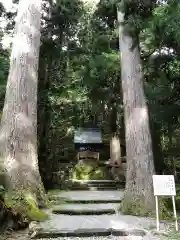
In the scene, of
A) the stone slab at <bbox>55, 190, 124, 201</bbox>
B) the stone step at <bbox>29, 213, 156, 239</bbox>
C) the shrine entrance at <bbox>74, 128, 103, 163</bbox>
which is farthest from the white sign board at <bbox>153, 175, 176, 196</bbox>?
the shrine entrance at <bbox>74, 128, 103, 163</bbox>

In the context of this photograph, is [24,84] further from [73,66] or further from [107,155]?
[107,155]

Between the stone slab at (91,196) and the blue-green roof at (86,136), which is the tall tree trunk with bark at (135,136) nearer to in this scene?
the stone slab at (91,196)

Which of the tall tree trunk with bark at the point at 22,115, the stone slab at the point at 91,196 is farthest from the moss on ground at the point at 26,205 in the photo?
the stone slab at the point at 91,196

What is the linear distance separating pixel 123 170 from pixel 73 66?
624cm

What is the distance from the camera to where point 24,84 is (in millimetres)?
7953

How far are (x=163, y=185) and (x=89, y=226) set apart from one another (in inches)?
67.7

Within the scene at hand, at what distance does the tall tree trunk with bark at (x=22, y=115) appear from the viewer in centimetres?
698

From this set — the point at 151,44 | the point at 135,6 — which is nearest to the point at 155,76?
the point at 151,44

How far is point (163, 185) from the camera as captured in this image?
600cm

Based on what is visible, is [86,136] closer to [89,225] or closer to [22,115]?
[22,115]

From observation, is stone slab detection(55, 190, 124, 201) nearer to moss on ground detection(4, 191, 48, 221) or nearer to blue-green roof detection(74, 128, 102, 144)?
moss on ground detection(4, 191, 48, 221)

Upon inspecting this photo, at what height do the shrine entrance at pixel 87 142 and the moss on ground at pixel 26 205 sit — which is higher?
the shrine entrance at pixel 87 142

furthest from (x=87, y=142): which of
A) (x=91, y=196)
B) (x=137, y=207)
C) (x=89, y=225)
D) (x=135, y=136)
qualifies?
(x=89, y=225)

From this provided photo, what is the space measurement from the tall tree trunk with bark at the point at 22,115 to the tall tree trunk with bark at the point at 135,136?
7.79 ft
